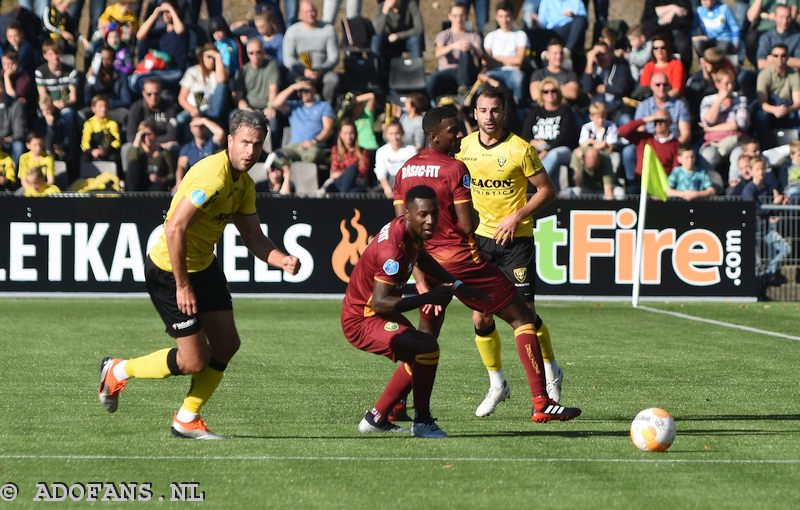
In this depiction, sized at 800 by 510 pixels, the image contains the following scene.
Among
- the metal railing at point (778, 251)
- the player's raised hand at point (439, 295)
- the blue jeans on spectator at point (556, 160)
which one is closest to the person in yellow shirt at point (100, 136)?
the blue jeans on spectator at point (556, 160)

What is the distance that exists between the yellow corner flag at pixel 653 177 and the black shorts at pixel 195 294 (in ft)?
38.1

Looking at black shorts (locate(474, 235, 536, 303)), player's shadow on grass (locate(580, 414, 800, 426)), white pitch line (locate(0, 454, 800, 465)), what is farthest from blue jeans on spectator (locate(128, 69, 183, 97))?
white pitch line (locate(0, 454, 800, 465))

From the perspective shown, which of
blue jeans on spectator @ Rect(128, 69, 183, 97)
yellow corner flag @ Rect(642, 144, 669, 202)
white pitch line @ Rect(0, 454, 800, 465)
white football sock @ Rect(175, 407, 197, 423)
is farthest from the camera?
blue jeans on spectator @ Rect(128, 69, 183, 97)

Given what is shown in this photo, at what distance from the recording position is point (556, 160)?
21656 millimetres

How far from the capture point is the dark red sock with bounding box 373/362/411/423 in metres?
9.09

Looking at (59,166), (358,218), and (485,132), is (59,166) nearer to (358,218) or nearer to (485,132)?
(358,218)

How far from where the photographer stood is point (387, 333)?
8.92 m

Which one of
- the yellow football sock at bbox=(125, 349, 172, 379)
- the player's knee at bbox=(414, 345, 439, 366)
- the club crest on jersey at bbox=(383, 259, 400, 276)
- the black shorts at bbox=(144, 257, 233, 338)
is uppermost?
the club crest on jersey at bbox=(383, 259, 400, 276)

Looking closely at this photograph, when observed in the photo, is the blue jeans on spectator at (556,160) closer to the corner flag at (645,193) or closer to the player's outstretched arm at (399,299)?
the corner flag at (645,193)

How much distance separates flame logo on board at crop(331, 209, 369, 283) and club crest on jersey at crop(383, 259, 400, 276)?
11503 millimetres

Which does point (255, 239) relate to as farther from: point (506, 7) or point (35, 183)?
point (506, 7)

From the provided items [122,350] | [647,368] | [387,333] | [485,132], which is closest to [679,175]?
[647,368]

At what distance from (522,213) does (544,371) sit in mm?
1131

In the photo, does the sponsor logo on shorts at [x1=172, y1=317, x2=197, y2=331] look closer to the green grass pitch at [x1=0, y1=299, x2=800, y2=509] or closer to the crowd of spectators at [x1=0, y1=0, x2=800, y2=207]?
the green grass pitch at [x1=0, y1=299, x2=800, y2=509]
